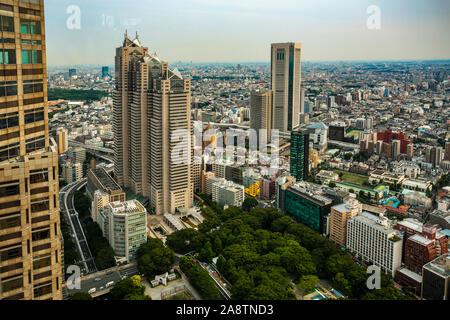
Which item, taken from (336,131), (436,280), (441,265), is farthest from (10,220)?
(336,131)

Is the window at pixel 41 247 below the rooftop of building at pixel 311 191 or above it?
above

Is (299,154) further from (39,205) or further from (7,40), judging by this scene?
(7,40)

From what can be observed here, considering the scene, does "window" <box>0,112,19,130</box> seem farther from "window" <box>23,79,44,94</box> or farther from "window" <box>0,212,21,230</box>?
"window" <box>0,212,21,230</box>

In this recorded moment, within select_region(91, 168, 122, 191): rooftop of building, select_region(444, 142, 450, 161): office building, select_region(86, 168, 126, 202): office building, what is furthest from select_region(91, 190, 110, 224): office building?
select_region(444, 142, 450, 161): office building

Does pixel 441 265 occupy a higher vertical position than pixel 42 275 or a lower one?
lower

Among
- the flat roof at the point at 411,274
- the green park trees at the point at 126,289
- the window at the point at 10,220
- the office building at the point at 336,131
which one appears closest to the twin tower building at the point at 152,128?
the green park trees at the point at 126,289

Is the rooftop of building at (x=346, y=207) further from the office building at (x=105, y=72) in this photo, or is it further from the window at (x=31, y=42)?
the window at (x=31, y=42)
